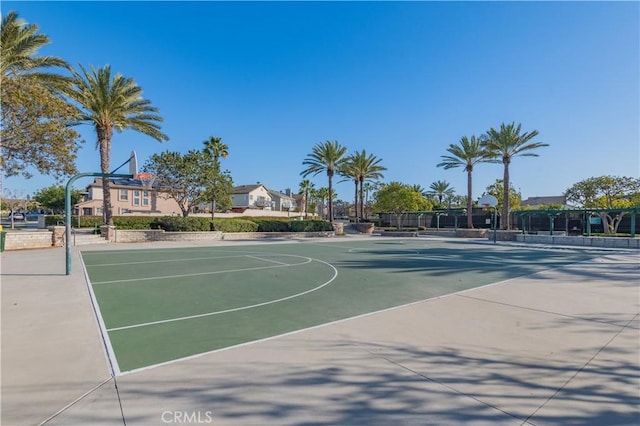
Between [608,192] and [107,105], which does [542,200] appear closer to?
[608,192]

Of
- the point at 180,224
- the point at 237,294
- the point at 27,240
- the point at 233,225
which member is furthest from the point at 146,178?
the point at 233,225

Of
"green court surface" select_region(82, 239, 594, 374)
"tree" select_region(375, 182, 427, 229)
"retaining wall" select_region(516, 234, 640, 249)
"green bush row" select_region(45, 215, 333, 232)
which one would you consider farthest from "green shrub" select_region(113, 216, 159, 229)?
"retaining wall" select_region(516, 234, 640, 249)

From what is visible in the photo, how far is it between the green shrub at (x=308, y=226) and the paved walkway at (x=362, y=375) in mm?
31683

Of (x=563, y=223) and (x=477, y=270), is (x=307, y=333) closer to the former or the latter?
(x=477, y=270)

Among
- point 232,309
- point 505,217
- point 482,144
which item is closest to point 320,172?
point 482,144

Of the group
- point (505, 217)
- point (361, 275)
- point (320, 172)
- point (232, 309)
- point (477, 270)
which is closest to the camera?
point (232, 309)

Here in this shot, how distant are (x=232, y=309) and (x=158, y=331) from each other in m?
1.74

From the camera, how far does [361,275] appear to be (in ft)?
39.5

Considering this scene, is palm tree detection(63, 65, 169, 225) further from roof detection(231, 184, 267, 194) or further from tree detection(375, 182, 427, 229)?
roof detection(231, 184, 267, 194)

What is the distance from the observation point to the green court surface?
5520mm

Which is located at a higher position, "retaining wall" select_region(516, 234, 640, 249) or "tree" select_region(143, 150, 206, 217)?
"tree" select_region(143, 150, 206, 217)

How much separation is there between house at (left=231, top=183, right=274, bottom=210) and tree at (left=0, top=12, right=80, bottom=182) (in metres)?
49.7

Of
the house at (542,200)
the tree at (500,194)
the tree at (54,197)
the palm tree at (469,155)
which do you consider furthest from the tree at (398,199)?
the house at (542,200)

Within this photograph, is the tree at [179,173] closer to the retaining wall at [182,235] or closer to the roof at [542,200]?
the retaining wall at [182,235]
